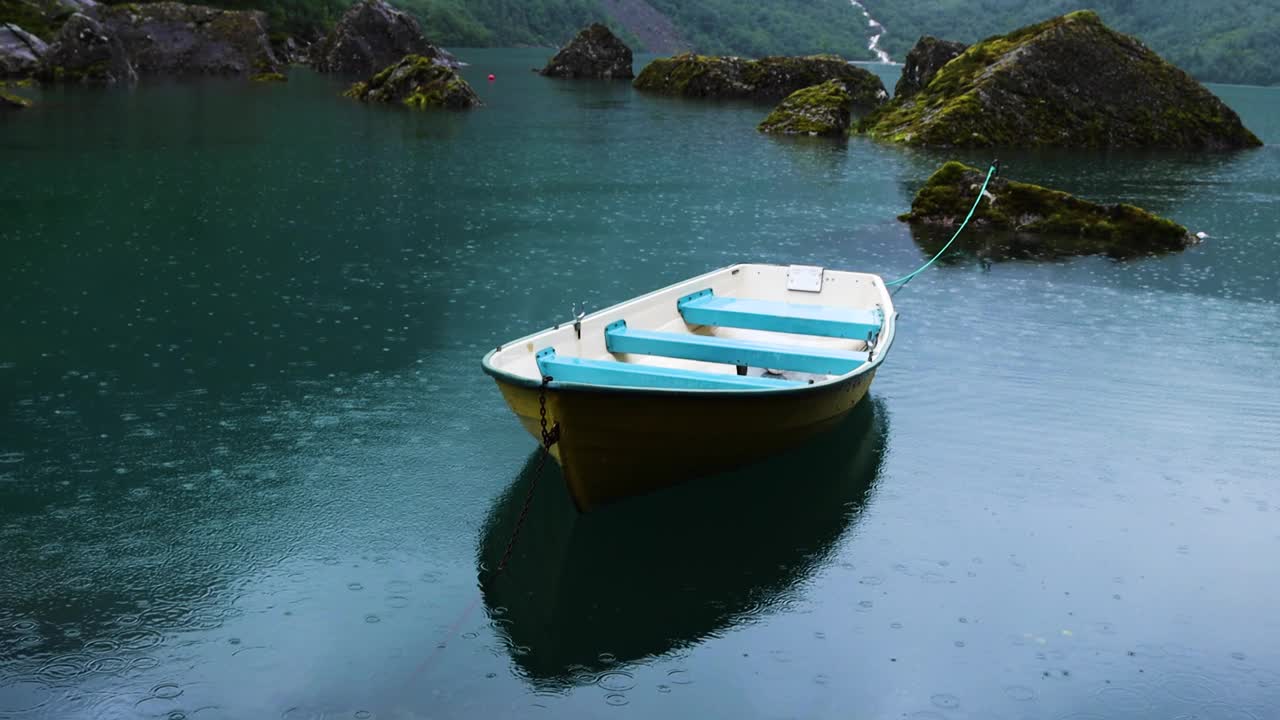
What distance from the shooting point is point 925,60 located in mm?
71438

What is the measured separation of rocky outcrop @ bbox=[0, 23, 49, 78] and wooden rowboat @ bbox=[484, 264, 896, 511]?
82.8 metres

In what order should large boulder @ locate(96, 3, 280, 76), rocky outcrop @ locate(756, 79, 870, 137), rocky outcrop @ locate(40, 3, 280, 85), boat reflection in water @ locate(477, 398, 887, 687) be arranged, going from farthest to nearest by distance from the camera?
large boulder @ locate(96, 3, 280, 76)
rocky outcrop @ locate(40, 3, 280, 85)
rocky outcrop @ locate(756, 79, 870, 137)
boat reflection in water @ locate(477, 398, 887, 687)

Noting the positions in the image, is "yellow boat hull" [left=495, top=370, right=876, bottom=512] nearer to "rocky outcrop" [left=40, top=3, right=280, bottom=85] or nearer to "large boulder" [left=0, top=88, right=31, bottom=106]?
"large boulder" [left=0, top=88, right=31, bottom=106]

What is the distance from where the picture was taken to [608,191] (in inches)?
1527

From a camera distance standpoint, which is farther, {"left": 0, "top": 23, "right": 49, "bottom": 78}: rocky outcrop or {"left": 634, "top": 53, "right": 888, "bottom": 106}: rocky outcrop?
{"left": 634, "top": 53, "right": 888, "bottom": 106}: rocky outcrop

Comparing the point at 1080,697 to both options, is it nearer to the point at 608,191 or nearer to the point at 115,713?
the point at 115,713

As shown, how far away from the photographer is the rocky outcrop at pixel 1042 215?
3275cm

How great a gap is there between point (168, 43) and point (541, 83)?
37.5 meters

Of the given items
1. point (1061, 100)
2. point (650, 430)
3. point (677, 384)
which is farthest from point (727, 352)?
point (1061, 100)

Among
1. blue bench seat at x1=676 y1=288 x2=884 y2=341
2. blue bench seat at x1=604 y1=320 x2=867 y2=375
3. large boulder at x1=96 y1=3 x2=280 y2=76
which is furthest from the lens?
large boulder at x1=96 y1=3 x2=280 y2=76

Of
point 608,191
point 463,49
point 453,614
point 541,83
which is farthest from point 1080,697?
point 463,49

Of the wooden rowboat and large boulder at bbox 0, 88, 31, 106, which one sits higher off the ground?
large boulder at bbox 0, 88, 31, 106

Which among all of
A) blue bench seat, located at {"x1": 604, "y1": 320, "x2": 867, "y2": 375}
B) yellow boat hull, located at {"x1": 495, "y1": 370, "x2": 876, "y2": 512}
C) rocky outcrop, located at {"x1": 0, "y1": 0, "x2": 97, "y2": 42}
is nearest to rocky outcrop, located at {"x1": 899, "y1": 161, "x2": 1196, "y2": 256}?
blue bench seat, located at {"x1": 604, "y1": 320, "x2": 867, "y2": 375}

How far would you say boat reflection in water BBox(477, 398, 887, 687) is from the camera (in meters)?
11.0
